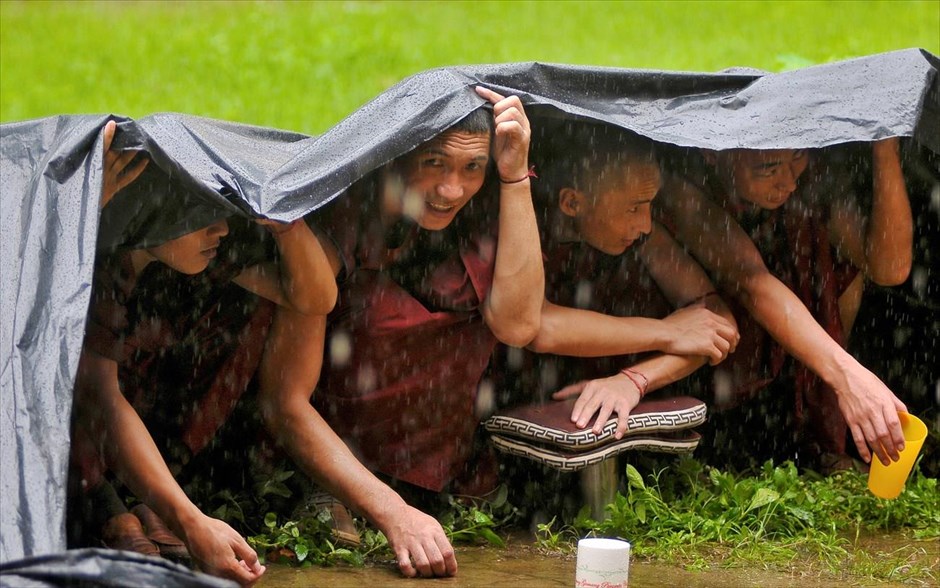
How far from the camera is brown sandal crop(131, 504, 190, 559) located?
164 inches

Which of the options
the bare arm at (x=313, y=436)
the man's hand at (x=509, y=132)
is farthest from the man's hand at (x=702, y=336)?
the bare arm at (x=313, y=436)

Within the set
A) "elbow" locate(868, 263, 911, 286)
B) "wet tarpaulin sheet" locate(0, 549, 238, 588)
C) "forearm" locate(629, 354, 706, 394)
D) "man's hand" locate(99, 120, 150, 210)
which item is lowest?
"wet tarpaulin sheet" locate(0, 549, 238, 588)

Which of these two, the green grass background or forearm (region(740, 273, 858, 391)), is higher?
the green grass background

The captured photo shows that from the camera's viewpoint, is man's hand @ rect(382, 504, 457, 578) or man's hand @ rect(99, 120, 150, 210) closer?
man's hand @ rect(99, 120, 150, 210)

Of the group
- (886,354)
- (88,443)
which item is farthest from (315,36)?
(88,443)

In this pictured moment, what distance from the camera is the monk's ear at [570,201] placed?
474 cm

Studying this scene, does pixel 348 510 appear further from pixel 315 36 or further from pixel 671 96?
pixel 315 36

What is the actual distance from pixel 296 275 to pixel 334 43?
29.5ft

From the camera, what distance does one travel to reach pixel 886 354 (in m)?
5.76

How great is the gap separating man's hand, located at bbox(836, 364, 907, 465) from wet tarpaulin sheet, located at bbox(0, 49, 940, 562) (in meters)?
0.88

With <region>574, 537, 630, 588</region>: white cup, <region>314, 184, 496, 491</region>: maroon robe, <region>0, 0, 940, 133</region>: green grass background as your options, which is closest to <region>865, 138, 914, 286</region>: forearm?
<region>314, 184, 496, 491</region>: maroon robe

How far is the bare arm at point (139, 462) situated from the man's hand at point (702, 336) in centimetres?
186

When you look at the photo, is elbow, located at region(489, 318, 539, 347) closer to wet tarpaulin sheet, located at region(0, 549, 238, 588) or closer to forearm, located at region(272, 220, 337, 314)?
forearm, located at region(272, 220, 337, 314)

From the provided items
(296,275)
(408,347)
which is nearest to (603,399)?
(408,347)
